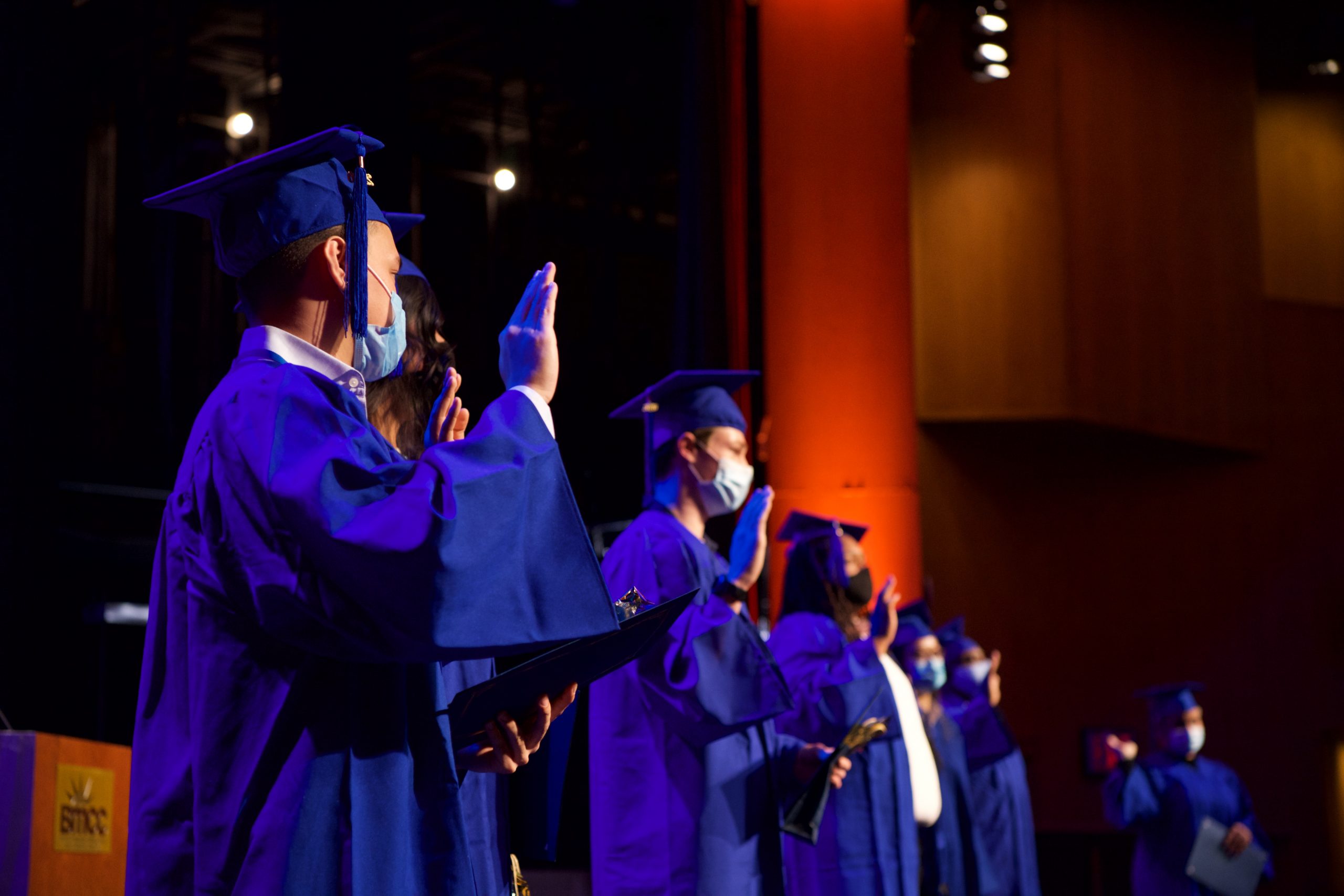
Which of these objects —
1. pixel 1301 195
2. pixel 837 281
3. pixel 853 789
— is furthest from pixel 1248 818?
pixel 1301 195

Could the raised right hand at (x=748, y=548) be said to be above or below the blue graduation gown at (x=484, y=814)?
above

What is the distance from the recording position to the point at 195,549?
1.79 m

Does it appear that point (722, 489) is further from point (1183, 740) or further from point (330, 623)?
point (1183, 740)

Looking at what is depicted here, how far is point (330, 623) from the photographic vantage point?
1654 mm

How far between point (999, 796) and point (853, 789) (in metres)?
3.55

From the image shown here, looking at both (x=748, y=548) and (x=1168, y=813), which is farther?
(x=1168, y=813)

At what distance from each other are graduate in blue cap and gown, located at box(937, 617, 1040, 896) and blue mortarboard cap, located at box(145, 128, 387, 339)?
6.33 m

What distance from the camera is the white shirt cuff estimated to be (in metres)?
1.85

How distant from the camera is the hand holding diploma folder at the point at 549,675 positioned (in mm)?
1795

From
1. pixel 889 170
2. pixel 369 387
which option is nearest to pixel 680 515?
pixel 369 387

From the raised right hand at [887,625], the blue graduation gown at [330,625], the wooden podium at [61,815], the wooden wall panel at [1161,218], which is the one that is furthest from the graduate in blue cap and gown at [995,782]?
the blue graduation gown at [330,625]

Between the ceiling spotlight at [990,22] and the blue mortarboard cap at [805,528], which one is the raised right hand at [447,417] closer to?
the blue mortarboard cap at [805,528]

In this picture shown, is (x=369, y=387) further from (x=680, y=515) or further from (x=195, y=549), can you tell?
(x=680, y=515)

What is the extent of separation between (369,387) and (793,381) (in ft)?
17.0
